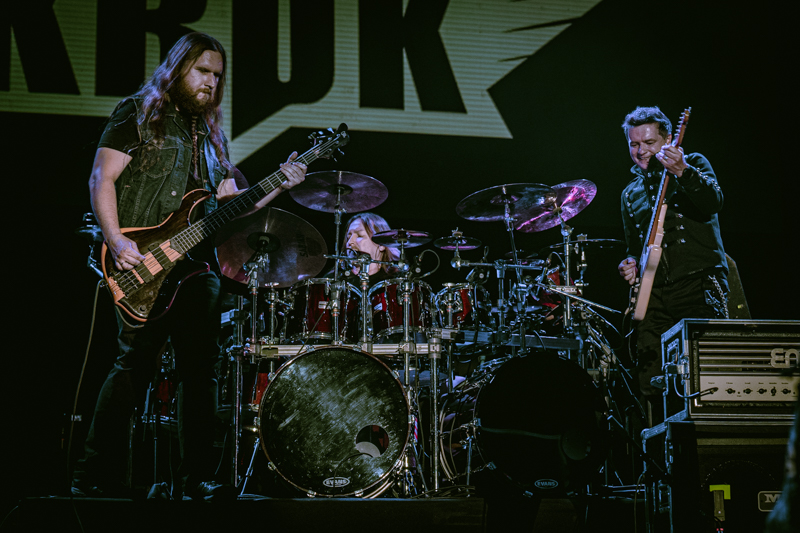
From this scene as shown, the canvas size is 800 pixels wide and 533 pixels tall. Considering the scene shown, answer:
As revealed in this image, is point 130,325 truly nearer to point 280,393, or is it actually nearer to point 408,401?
point 280,393

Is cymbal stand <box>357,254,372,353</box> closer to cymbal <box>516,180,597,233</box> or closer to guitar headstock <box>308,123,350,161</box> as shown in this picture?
guitar headstock <box>308,123,350,161</box>

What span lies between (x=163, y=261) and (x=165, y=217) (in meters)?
0.24

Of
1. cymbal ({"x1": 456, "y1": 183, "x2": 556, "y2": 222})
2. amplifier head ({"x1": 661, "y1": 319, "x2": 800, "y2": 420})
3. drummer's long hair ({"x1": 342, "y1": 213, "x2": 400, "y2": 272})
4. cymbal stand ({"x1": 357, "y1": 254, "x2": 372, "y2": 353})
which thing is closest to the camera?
amplifier head ({"x1": 661, "y1": 319, "x2": 800, "y2": 420})

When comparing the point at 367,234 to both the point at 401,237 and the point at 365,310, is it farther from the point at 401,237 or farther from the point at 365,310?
the point at 365,310

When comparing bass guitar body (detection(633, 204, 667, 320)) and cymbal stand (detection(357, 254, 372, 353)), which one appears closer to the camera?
bass guitar body (detection(633, 204, 667, 320))

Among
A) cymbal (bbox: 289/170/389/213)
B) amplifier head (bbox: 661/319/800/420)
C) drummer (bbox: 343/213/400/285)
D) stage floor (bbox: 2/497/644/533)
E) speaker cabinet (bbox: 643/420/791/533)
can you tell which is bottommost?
stage floor (bbox: 2/497/644/533)

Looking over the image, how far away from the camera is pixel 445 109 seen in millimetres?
5348

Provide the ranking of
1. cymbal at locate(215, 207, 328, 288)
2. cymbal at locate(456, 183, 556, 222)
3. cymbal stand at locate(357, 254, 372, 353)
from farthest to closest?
cymbal at locate(456, 183, 556, 222) < cymbal at locate(215, 207, 328, 288) < cymbal stand at locate(357, 254, 372, 353)

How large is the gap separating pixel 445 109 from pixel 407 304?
1.98 m

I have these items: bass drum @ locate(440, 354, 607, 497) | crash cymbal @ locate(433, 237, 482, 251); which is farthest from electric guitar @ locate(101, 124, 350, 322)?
crash cymbal @ locate(433, 237, 482, 251)

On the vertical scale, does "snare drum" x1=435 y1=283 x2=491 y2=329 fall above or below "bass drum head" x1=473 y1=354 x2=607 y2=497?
above

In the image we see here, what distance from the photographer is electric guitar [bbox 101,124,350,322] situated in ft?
9.98

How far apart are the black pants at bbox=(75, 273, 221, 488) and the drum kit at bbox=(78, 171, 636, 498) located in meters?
0.56

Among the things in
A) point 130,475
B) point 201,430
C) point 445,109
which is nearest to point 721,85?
point 445,109
